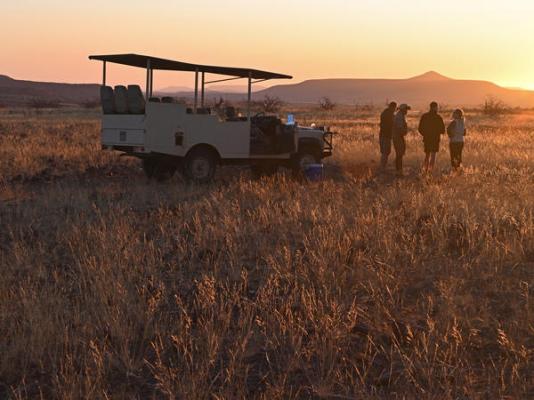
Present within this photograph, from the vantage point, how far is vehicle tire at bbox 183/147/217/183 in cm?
1232

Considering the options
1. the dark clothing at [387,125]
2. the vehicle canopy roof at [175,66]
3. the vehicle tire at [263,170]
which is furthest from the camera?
the dark clothing at [387,125]

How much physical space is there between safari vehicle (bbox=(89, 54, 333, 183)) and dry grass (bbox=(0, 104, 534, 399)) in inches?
86.2

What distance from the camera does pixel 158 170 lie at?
13.5 m

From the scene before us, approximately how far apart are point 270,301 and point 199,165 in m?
7.81

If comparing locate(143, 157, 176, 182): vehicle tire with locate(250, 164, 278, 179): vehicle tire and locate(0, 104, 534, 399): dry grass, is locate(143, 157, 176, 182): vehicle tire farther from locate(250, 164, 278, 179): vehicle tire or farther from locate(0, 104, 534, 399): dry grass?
locate(0, 104, 534, 399): dry grass

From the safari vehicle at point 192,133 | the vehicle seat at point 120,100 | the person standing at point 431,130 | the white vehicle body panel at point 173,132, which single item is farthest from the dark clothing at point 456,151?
the vehicle seat at point 120,100

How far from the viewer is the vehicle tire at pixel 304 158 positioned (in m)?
13.8

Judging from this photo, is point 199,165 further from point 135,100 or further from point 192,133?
point 135,100

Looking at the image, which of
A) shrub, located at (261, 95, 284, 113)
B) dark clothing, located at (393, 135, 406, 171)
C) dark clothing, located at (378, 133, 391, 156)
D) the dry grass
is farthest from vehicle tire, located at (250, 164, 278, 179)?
shrub, located at (261, 95, 284, 113)

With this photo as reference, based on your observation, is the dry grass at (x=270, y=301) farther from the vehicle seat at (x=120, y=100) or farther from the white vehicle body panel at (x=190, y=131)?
the vehicle seat at (x=120, y=100)

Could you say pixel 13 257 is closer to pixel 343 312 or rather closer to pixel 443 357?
pixel 343 312

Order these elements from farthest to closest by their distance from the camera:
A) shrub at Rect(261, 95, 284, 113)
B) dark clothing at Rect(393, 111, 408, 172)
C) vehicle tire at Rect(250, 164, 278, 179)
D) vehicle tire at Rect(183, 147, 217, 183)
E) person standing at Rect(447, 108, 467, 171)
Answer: shrub at Rect(261, 95, 284, 113)
dark clothing at Rect(393, 111, 408, 172)
vehicle tire at Rect(250, 164, 278, 179)
person standing at Rect(447, 108, 467, 171)
vehicle tire at Rect(183, 147, 217, 183)

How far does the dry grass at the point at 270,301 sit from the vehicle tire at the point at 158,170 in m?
3.51

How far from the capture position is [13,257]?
626 centimetres
